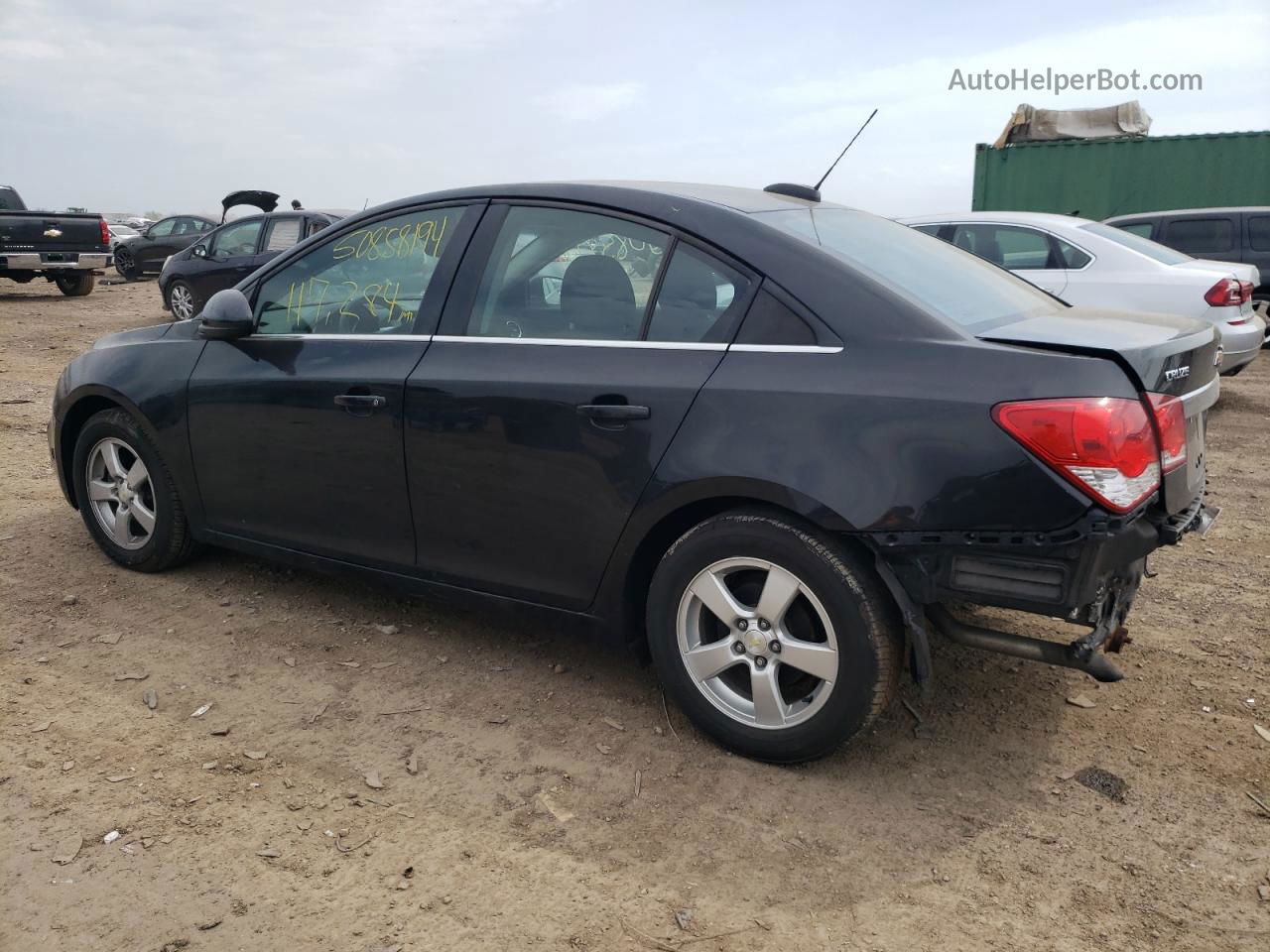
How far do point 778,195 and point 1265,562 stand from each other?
2.79 m

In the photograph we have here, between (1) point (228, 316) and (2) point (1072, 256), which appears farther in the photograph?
(2) point (1072, 256)

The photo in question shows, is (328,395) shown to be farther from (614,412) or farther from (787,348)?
(787,348)

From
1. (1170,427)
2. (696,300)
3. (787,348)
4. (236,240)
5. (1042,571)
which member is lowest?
(1042,571)

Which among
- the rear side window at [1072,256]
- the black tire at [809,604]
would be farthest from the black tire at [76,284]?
the black tire at [809,604]

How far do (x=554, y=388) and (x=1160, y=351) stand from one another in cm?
166

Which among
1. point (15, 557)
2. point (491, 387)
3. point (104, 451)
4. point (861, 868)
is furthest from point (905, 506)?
point (15, 557)

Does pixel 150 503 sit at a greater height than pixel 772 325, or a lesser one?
lesser

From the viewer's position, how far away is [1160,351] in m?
2.68

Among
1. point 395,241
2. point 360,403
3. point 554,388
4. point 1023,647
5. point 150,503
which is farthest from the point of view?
point 150,503

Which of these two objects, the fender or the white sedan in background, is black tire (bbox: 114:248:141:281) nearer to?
the white sedan in background

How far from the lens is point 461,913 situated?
2.41 metres

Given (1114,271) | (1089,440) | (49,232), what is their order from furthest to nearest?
(49,232) → (1114,271) → (1089,440)

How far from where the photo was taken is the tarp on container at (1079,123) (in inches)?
632

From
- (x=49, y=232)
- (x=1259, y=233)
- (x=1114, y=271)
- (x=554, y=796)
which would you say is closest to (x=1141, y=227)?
(x=1259, y=233)
